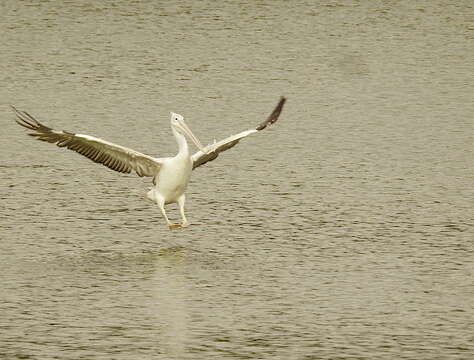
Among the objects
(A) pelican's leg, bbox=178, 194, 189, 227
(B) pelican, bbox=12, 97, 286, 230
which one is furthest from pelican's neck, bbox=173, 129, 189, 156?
(A) pelican's leg, bbox=178, 194, 189, 227

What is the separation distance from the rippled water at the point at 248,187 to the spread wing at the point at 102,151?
15.4 inches

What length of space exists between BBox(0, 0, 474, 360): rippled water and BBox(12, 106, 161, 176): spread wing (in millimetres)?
392

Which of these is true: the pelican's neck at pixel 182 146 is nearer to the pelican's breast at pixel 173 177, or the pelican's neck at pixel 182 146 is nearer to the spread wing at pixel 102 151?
the pelican's breast at pixel 173 177

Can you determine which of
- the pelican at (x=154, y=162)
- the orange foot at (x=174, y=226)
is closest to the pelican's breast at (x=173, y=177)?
the pelican at (x=154, y=162)

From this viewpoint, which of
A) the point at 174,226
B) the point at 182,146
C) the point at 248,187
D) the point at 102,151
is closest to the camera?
the point at 174,226

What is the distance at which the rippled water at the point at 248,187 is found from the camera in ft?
26.4

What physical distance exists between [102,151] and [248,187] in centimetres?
155

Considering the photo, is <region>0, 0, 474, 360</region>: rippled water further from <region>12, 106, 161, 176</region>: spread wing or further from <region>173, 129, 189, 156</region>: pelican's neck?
<region>173, 129, 189, 156</region>: pelican's neck

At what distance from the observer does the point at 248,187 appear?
11258mm

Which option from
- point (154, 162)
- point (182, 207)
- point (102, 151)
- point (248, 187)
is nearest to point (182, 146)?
point (154, 162)

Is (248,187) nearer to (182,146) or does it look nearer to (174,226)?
(182,146)

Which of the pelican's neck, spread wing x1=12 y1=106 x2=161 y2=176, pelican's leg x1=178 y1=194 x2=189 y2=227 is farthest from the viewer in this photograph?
the pelican's neck

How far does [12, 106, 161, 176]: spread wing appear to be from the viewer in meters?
9.90

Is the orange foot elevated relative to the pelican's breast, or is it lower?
lower
